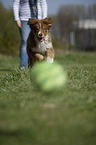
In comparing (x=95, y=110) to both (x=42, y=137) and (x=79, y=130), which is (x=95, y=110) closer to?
(x=79, y=130)

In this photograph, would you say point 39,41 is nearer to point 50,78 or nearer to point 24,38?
point 24,38

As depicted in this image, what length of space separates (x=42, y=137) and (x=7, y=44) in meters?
8.46

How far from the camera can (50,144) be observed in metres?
1.37

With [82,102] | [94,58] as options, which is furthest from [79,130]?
[94,58]

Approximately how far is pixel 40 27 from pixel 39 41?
246 mm

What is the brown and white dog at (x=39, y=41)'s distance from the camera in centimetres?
385

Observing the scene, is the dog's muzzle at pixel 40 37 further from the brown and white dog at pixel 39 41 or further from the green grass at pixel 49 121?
the green grass at pixel 49 121

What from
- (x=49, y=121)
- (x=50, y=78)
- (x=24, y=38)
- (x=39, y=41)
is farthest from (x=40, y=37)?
(x=49, y=121)

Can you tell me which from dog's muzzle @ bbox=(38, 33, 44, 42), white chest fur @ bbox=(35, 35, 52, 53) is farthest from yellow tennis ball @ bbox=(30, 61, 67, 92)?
white chest fur @ bbox=(35, 35, 52, 53)

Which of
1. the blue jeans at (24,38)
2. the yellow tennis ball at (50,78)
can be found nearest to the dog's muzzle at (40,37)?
the blue jeans at (24,38)

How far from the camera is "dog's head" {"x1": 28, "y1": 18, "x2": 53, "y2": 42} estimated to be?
3.82 metres

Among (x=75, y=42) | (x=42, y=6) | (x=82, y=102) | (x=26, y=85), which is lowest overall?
(x=75, y=42)

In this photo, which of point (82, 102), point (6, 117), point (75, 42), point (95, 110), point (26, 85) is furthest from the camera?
point (75, 42)

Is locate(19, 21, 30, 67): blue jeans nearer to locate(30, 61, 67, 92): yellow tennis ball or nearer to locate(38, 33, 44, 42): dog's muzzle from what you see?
locate(38, 33, 44, 42): dog's muzzle
